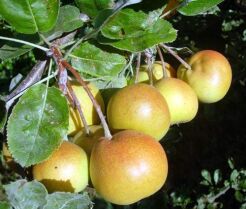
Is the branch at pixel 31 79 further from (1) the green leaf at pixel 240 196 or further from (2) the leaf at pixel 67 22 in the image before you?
(1) the green leaf at pixel 240 196

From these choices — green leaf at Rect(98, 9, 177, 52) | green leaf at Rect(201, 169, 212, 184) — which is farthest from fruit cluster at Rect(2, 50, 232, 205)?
green leaf at Rect(201, 169, 212, 184)

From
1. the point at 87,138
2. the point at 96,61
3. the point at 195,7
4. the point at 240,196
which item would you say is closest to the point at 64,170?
the point at 87,138

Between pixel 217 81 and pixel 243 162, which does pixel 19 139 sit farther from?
pixel 243 162

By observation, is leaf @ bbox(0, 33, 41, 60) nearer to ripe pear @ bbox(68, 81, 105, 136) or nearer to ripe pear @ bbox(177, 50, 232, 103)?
ripe pear @ bbox(68, 81, 105, 136)

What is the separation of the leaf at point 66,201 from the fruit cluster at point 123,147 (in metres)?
0.08

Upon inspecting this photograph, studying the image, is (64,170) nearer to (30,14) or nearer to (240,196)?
(30,14)

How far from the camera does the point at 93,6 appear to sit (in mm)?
802

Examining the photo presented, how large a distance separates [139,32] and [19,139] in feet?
0.79

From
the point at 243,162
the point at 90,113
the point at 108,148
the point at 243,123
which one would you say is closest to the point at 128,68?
the point at 90,113

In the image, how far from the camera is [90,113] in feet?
3.11

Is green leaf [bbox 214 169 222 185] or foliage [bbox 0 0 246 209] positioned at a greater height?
foliage [bbox 0 0 246 209]

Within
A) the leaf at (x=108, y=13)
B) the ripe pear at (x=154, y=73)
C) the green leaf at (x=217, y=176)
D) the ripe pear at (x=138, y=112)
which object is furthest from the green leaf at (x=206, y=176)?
the leaf at (x=108, y=13)

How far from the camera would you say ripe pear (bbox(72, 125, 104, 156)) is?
887 millimetres

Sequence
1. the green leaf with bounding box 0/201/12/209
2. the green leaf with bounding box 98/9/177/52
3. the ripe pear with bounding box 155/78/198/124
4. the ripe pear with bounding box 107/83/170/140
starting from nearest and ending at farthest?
1. the green leaf with bounding box 0/201/12/209
2. the green leaf with bounding box 98/9/177/52
3. the ripe pear with bounding box 107/83/170/140
4. the ripe pear with bounding box 155/78/198/124
